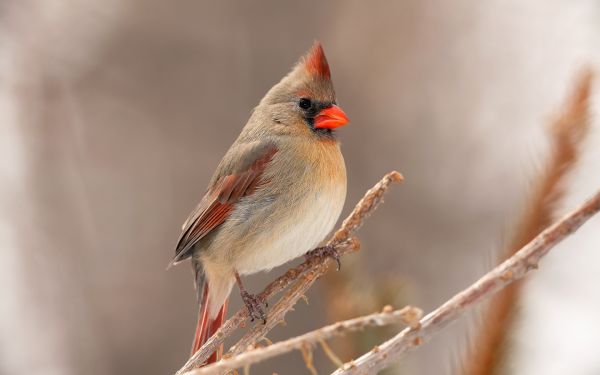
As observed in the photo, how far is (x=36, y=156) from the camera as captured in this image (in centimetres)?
457

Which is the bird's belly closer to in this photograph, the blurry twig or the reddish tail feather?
the reddish tail feather

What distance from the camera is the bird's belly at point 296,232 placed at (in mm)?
2254

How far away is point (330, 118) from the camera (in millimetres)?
2514

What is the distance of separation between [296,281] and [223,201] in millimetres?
747

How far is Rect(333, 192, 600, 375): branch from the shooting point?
1.00 m

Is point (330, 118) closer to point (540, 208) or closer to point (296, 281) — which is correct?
point (296, 281)

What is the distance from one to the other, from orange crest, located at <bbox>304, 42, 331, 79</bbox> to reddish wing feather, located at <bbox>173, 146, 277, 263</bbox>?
288 millimetres

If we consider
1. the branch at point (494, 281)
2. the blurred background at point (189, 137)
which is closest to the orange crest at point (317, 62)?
the branch at point (494, 281)

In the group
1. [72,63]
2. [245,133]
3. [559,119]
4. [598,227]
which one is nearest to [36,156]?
[72,63]

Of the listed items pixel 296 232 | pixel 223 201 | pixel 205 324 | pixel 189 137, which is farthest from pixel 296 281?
pixel 189 137

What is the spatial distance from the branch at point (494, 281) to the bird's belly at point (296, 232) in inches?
44.5

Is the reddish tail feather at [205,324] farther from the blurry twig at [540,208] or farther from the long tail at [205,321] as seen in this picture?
the blurry twig at [540,208]

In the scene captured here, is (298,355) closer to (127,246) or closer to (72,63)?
(127,246)

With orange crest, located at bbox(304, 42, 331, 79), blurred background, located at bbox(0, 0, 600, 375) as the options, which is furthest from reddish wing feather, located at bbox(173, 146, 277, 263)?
blurred background, located at bbox(0, 0, 600, 375)
